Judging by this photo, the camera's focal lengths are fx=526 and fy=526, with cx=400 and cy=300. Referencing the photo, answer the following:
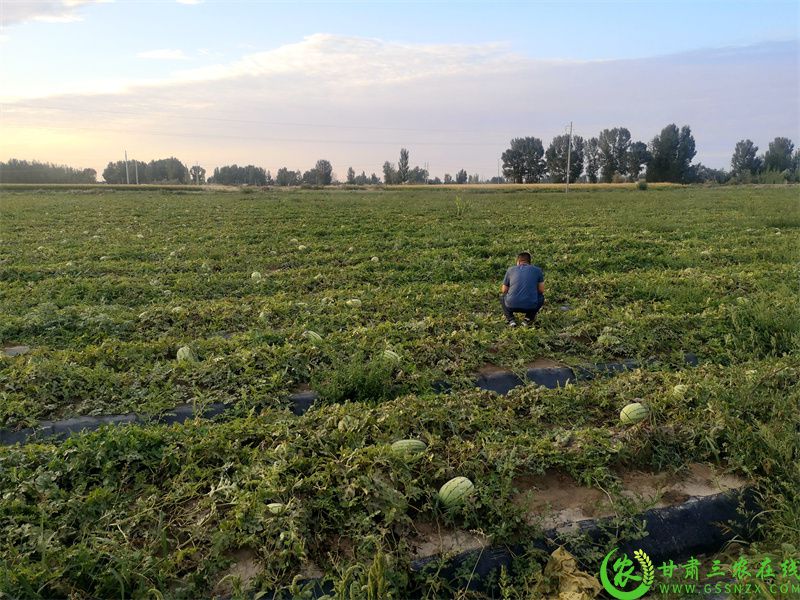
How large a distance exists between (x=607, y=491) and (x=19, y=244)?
14.6 meters

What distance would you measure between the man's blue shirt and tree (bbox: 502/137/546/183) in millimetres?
100391

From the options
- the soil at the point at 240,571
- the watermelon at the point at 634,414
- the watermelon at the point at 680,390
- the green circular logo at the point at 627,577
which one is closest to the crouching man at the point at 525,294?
the watermelon at the point at 680,390

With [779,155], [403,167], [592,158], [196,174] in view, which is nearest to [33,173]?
[196,174]

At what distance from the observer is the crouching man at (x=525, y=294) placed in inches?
269

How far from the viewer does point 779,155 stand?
9150 cm

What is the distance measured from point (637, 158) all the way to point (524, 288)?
97304mm

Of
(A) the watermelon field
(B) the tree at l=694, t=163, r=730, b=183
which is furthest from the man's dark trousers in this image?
(B) the tree at l=694, t=163, r=730, b=183

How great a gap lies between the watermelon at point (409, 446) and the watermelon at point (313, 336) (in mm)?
2295

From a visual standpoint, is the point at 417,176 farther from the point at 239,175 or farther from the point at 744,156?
the point at 744,156

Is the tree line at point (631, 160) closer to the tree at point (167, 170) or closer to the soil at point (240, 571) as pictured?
the tree at point (167, 170)

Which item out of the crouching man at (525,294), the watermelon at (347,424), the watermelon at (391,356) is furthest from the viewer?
the crouching man at (525,294)

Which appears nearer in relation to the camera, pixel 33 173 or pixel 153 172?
pixel 33 173

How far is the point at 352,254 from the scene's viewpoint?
11.8m

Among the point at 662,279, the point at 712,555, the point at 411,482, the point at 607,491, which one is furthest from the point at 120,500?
the point at 662,279
